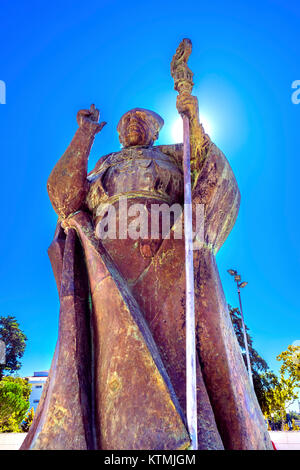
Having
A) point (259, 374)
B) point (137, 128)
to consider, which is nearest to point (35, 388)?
point (259, 374)

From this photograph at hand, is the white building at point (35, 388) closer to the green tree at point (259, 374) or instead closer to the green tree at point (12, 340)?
the green tree at point (12, 340)

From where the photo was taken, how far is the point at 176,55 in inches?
120

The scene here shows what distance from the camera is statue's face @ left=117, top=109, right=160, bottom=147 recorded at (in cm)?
379

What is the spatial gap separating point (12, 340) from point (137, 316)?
31431 millimetres

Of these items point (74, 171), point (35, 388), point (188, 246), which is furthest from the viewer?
point (35, 388)

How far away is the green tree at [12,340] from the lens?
2970 cm

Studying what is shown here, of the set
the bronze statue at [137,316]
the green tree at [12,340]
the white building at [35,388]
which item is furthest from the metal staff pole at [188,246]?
the white building at [35,388]

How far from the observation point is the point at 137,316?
2.61 m

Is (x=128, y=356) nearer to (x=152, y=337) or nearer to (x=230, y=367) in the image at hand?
(x=152, y=337)

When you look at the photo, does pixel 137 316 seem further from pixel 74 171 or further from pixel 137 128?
pixel 137 128

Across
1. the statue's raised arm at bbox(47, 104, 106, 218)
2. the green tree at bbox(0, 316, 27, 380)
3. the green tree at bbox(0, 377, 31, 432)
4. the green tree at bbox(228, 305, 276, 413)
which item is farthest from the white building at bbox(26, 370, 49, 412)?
the statue's raised arm at bbox(47, 104, 106, 218)

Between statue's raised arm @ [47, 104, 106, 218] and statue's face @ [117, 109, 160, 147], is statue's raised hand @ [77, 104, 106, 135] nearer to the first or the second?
statue's raised arm @ [47, 104, 106, 218]
